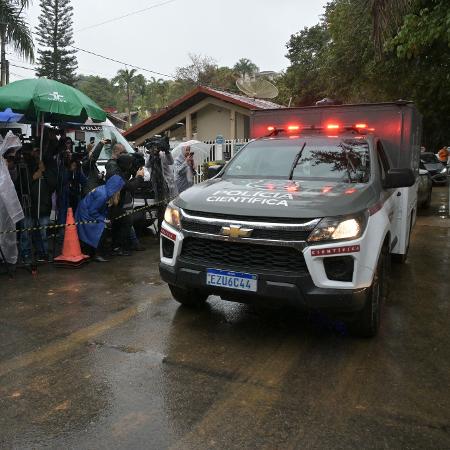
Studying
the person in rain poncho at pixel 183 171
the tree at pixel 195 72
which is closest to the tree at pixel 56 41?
the tree at pixel 195 72

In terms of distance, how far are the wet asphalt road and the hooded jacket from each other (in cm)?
155

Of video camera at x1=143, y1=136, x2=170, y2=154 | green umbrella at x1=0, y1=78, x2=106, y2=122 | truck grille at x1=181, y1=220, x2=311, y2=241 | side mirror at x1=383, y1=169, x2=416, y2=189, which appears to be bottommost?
truck grille at x1=181, y1=220, x2=311, y2=241

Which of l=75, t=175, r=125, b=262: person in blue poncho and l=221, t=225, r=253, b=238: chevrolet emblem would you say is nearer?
l=221, t=225, r=253, b=238: chevrolet emblem

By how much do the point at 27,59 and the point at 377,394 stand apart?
15.7m

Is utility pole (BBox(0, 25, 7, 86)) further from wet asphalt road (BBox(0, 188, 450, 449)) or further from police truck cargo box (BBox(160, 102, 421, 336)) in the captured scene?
police truck cargo box (BBox(160, 102, 421, 336))

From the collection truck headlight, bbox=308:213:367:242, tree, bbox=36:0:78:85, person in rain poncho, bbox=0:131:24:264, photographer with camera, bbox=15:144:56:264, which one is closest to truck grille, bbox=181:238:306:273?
truck headlight, bbox=308:213:367:242

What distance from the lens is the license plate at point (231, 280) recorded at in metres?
4.02

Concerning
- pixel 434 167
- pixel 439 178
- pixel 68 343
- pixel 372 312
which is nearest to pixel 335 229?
pixel 372 312

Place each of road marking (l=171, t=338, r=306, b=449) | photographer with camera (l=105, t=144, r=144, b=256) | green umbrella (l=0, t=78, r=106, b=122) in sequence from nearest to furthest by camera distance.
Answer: road marking (l=171, t=338, r=306, b=449), green umbrella (l=0, t=78, r=106, b=122), photographer with camera (l=105, t=144, r=144, b=256)

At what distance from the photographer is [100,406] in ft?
10.7

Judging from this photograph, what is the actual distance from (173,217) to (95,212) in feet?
10.0

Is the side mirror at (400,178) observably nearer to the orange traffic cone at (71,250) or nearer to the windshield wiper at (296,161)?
the windshield wiper at (296,161)

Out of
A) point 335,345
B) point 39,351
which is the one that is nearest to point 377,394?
point 335,345

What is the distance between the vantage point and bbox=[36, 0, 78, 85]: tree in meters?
45.9
